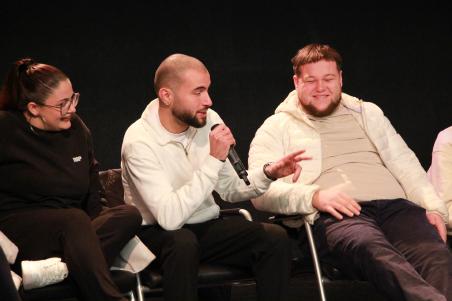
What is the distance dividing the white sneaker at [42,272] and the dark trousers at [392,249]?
1.17 m

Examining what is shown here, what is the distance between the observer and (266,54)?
201 inches

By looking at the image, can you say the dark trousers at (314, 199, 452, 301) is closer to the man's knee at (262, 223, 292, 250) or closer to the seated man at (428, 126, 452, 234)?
the man's knee at (262, 223, 292, 250)

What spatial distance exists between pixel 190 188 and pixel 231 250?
1.02 feet

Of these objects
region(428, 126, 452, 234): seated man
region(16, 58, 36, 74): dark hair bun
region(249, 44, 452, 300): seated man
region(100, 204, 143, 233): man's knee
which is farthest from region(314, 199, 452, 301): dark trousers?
region(16, 58, 36, 74): dark hair bun

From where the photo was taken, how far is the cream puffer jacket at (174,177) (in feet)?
11.4

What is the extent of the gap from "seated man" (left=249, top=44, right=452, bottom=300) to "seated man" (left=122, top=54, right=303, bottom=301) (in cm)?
Result: 23

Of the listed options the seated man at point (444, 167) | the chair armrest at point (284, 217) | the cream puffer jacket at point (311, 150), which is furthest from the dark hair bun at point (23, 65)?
the seated man at point (444, 167)

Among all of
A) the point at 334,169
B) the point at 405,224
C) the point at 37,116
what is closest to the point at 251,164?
the point at 334,169

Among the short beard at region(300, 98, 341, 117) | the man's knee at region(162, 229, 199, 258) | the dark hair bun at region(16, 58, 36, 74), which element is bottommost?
the man's knee at region(162, 229, 199, 258)

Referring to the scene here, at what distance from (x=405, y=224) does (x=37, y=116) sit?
168 cm

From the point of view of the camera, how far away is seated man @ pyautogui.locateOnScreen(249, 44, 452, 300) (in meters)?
3.48

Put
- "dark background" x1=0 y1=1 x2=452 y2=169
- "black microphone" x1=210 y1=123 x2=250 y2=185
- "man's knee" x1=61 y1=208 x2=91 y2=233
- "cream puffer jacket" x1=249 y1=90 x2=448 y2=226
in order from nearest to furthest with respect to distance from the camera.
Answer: "man's knee" x1=61 y1=208 x2=91 y2=233 < "black microphone" x1=210 y1=123 x2=250 y2=185 < "cream puffer jacket" x1=249 y1=90 x2=448 y2=226 < "dark background" x1=0 y1=1 x2=452 y2=169

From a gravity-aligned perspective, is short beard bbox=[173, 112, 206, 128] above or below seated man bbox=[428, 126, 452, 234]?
above

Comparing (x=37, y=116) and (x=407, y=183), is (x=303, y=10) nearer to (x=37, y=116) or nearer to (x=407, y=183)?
(x=407, y=183)
